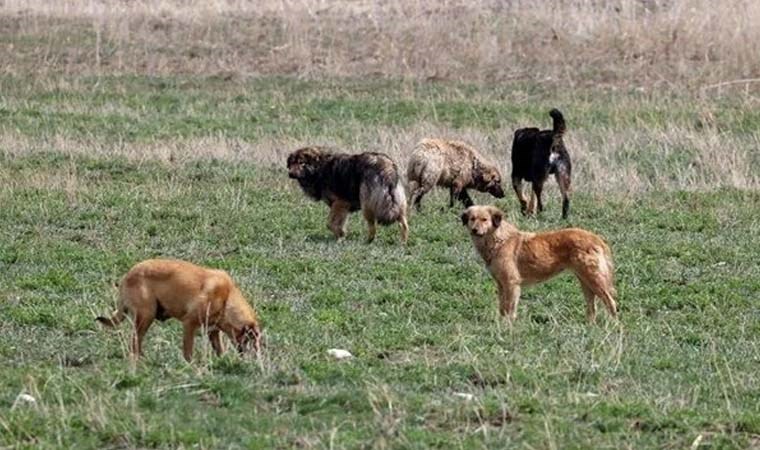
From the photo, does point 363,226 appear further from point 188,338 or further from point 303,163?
point 188,338

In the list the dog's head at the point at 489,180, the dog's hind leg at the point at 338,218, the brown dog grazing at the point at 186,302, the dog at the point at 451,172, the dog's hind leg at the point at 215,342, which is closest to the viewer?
the brown dog grazing at the point at 186,302

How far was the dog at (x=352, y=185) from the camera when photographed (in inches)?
606

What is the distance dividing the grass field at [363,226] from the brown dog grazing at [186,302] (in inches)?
8.1

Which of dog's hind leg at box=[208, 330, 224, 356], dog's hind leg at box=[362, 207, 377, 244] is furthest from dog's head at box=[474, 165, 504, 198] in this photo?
dog's hind leg at box=[208, 330, 224, 356]

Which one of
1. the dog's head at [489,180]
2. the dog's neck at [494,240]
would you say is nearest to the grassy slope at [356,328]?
the dog's neck at [494,240]

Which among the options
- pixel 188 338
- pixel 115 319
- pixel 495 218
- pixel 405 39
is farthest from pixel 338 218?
pixel 405 39

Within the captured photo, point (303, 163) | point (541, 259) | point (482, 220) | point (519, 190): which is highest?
point (482, 220)

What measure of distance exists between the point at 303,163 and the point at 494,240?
4211 millimetres

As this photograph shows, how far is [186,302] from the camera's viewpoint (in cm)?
988

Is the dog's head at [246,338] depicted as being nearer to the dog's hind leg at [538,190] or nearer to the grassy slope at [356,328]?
the grassy slope at [356,328]

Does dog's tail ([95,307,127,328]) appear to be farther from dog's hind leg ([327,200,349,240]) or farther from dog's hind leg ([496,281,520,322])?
dog's hind leg ([327,200,349,240])

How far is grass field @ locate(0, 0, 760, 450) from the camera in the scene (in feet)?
28.1

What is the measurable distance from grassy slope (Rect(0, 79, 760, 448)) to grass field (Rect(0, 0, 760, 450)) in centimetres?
3

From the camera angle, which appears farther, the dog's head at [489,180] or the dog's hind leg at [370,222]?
the dog's head at [489,180]
